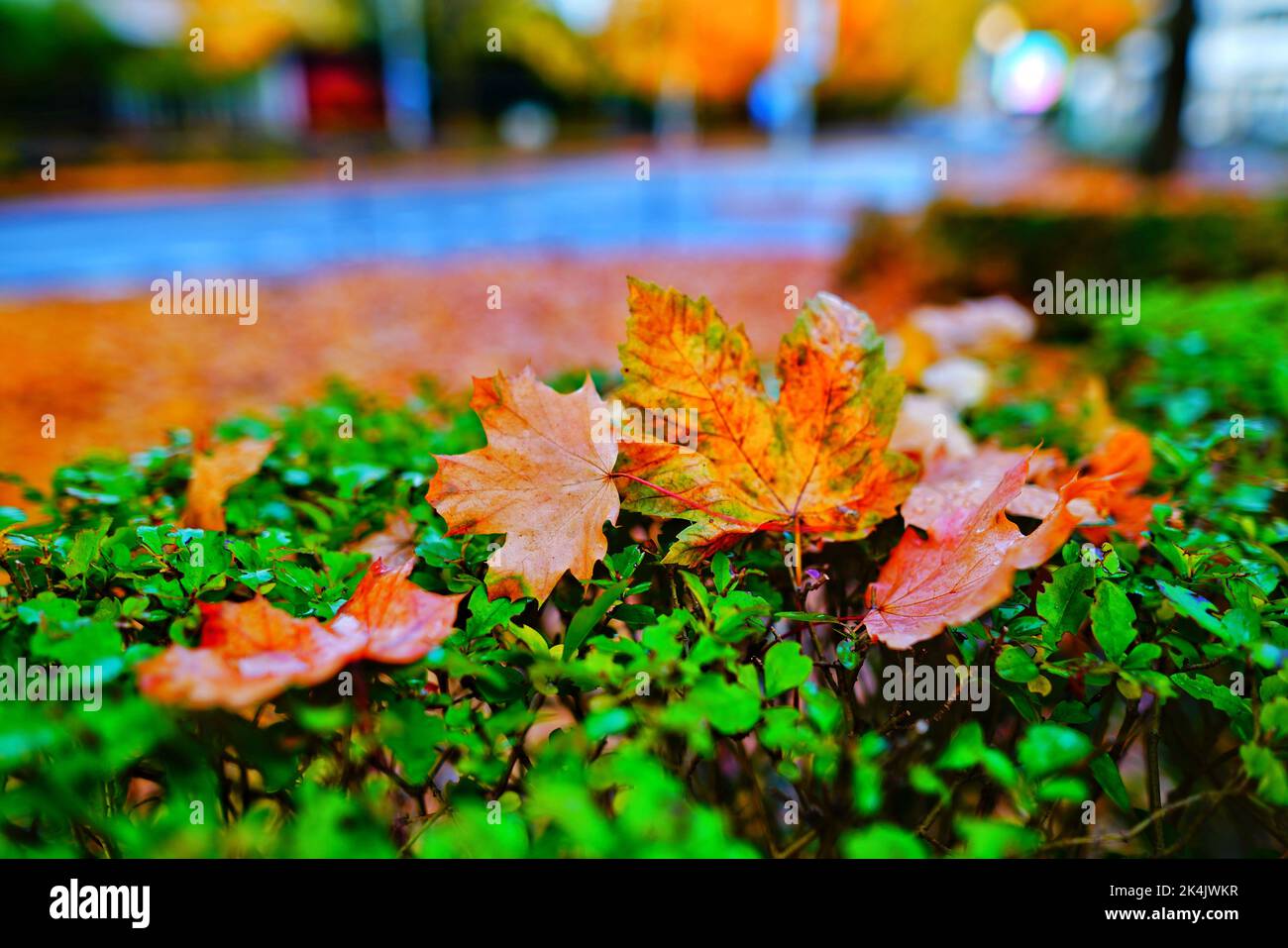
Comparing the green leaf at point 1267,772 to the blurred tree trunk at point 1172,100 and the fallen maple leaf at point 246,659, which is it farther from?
the blurred tree trunk at point 1172,100

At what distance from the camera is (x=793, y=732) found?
0.88 meters

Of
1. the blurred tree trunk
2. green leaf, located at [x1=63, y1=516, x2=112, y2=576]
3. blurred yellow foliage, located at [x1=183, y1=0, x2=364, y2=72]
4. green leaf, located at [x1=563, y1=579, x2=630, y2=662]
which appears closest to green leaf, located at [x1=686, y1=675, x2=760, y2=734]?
green leaf, located at [x1=563, y1=579, x2=630, y2=662]

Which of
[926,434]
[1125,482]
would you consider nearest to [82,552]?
[926,434]

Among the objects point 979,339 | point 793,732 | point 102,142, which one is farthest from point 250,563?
point 102,142

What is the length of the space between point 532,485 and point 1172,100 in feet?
48.3

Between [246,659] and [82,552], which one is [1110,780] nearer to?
[246,659]

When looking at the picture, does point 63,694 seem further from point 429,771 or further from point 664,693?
point 664,693

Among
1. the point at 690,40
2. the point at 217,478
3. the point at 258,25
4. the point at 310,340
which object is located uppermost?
the point at 258,25

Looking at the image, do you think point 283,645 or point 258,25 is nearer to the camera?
point 283,645

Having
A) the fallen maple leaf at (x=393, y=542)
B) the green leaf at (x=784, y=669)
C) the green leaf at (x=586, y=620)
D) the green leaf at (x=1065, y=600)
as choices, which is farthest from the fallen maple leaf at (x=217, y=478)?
the green leaf at (x=1065, y=600)

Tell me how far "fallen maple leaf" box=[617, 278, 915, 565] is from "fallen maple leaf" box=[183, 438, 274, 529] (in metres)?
0.64

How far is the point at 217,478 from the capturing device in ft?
4.71

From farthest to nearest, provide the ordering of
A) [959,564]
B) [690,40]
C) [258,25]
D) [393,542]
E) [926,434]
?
[258,25] → [690,40] → [926,434] → [393,542] → [959,564]

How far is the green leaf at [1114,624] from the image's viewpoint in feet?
3.20
